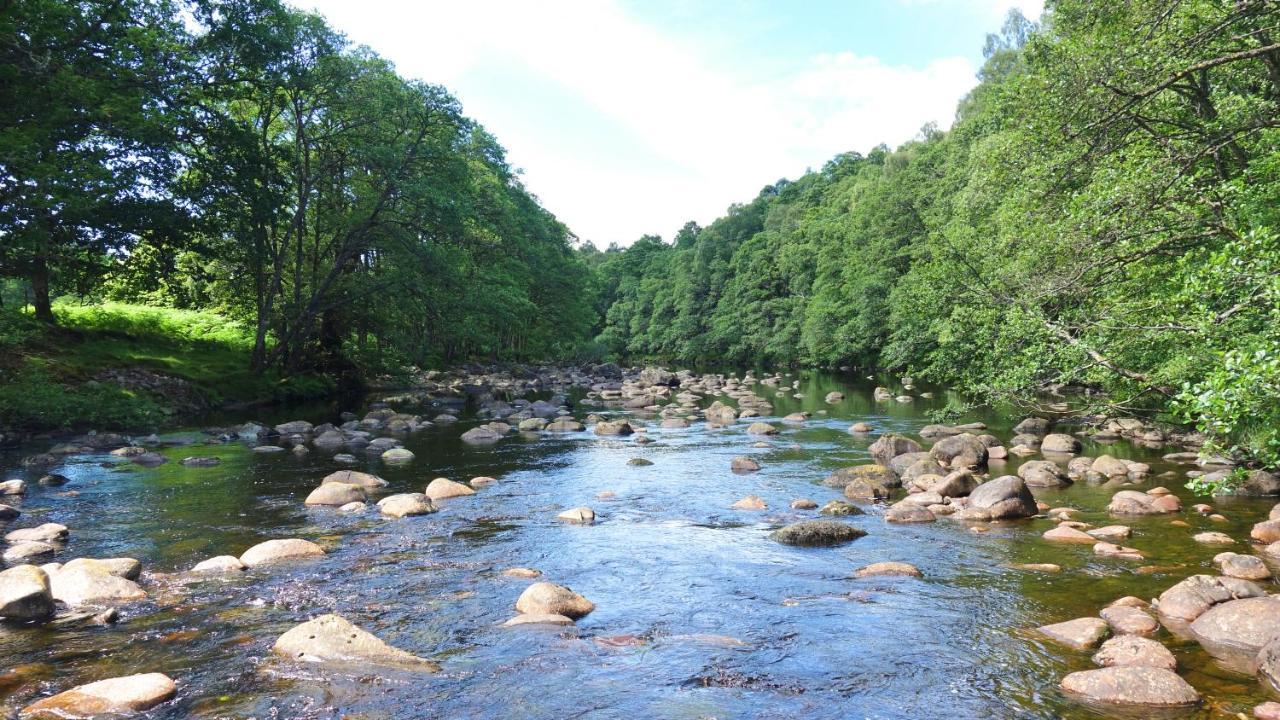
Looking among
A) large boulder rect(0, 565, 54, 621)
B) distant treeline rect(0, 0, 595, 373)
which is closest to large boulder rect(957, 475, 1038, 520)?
large boulder rect(0, 565, 54, 621)

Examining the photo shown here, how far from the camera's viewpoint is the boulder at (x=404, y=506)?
1255 centimetres

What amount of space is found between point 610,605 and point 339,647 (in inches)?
116

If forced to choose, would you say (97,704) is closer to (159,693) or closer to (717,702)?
(159,693)

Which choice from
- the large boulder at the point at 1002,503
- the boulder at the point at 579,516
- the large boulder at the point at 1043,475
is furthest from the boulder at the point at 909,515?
the boulder at the point at 579,516

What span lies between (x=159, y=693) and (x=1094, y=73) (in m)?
13.3

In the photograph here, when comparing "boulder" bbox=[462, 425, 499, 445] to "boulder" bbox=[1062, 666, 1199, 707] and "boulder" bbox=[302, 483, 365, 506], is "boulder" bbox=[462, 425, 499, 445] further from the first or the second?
"boulder" bbox=[1062, 666, 1199, 707]

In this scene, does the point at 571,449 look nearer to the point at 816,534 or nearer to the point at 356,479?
the point at 356,479

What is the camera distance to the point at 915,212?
4875cm

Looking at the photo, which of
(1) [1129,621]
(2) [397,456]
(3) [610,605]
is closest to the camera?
(1) [1129,621]

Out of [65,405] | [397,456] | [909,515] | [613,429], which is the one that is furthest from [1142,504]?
[65,405]

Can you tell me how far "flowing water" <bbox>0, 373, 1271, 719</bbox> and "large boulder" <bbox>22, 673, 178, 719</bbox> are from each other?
0.18m

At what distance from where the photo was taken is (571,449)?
20.8 metres

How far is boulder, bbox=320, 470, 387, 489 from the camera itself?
14.7 m

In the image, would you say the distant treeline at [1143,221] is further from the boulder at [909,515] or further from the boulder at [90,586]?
the boulder at [90,586]
